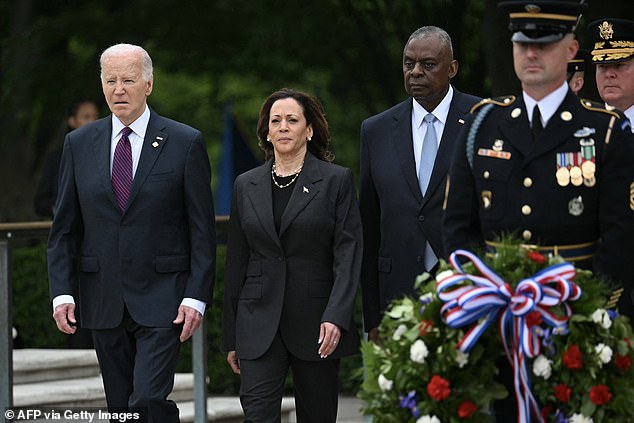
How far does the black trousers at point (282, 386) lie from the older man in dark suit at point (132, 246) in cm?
39

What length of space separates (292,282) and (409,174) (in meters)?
0.79

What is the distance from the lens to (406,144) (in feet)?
27.1

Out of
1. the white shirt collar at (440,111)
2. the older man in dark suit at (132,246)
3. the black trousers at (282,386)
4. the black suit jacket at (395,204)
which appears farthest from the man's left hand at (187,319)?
the white shirt collar at (440,111)

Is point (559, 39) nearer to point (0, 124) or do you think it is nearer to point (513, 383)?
point (513, 383)

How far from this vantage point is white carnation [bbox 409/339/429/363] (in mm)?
5879

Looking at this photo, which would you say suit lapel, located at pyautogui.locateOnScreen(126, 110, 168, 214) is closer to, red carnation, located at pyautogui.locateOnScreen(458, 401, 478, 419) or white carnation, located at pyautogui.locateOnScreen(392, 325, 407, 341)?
white carnation, located at pyautogui.locateOnScreen(392, 325, 407, 341)

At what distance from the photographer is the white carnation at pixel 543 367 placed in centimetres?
589

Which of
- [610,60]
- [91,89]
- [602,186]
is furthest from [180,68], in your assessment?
[602,186]

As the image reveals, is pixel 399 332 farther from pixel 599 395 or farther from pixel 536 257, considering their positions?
pixel 599 395

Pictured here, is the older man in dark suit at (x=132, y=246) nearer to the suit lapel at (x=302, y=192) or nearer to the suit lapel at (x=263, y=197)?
the suit lapel at (x=263, y=197)

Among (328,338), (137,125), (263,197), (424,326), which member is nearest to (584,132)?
(424,326)

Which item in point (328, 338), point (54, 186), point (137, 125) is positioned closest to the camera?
point (328, 338)

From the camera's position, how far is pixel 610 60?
899cm

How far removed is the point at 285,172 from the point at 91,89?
8449mm
